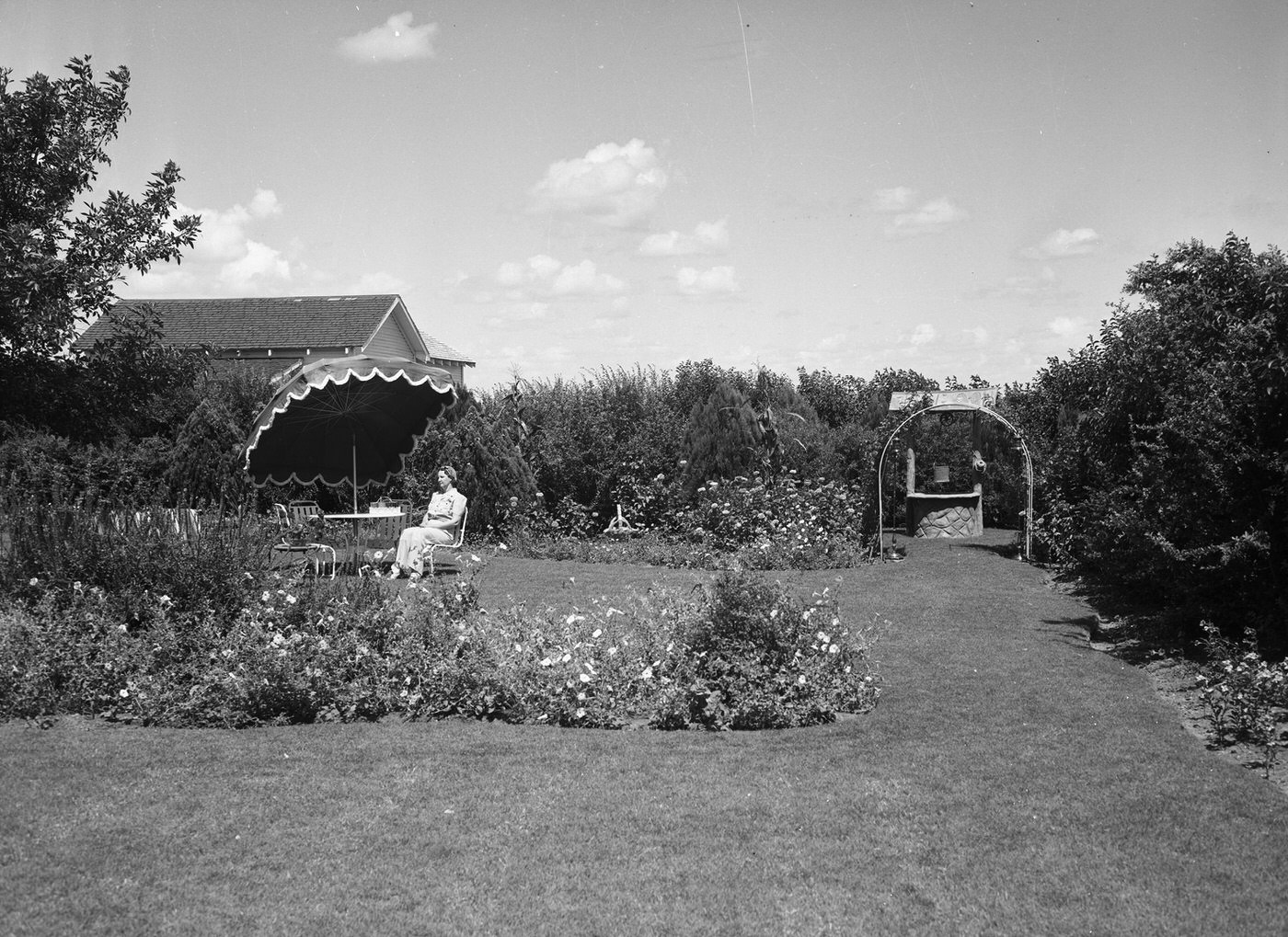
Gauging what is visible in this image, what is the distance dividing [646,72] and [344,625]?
295 inches

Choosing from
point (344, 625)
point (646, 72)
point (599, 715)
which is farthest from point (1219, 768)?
point (646, 72)

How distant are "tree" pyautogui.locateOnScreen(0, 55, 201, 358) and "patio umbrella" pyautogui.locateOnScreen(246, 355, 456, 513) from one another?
221 cm

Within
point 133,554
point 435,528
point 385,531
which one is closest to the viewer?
point 133,554

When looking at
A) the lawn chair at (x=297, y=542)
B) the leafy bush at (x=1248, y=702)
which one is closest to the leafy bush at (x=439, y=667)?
the leafy bush at (x=1248, y=702)

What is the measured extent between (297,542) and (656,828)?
27.9ft

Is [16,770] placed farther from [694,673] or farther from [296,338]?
[296,338]

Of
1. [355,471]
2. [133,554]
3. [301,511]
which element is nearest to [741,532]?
[355,471]

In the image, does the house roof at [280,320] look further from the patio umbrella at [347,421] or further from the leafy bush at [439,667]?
the leafy bush at [439,667]

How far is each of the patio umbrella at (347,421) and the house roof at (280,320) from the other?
59.8ft

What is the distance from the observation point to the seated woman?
1143 cm

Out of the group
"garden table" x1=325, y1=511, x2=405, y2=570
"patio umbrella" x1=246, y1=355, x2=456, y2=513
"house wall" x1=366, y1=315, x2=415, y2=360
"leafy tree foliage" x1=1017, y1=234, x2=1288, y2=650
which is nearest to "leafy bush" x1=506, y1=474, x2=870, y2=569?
"garden table" x1=325, y1=511, x2=405, y2=570

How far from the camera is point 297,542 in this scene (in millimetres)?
12062

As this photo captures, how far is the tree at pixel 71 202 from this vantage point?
1144cm

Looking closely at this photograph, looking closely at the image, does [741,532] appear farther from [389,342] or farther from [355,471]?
[389,342]
